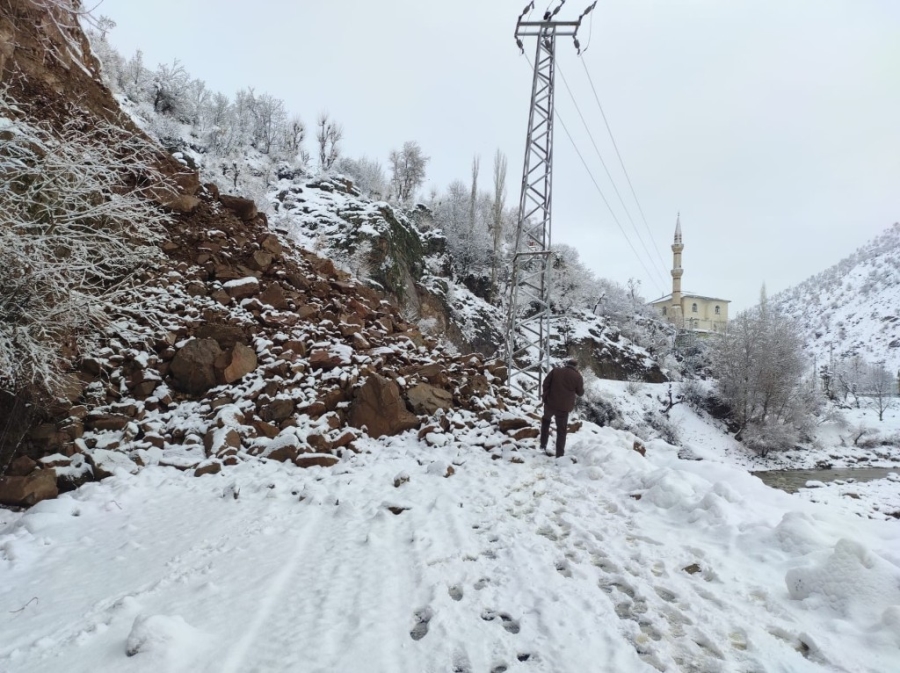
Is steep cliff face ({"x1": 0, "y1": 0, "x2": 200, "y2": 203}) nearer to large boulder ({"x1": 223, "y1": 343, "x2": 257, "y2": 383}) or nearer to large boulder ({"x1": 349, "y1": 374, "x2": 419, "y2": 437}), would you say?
large boulder ({"x1": 223, "y1": 343, "x2": 257, "y2": 383})

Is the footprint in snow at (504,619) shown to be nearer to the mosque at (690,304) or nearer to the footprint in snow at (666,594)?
the footprint in snow at (666,594)

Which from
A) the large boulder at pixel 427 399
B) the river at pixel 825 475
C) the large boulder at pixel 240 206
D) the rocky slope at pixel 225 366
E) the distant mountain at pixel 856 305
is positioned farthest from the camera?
the distant mountain at pixel 856 305

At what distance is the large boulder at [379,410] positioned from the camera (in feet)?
23.1

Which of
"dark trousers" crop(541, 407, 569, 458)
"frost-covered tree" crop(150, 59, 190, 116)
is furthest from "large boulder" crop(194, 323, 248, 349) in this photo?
"frost-covered tree" crop(150, 59, 190, 116)

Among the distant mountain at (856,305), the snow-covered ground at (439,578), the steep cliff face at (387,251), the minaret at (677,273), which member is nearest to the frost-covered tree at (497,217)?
the steep cliff face at (387,251)

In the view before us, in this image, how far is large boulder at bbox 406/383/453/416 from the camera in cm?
763

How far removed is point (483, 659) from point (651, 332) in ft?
126

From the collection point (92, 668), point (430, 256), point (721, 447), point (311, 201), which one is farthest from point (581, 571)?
point (721, 447)

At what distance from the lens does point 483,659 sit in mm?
2338

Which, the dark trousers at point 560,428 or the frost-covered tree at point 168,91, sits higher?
the frost-covered tree at point 168,91

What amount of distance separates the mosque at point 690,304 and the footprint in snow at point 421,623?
6338cm

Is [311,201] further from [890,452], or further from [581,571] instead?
[890,452]

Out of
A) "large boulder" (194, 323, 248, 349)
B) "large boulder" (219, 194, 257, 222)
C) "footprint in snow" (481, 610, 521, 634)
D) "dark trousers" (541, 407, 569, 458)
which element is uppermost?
"large boulder" (219, 194, 257, 222)

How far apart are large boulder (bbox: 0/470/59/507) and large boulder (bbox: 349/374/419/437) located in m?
3.63
